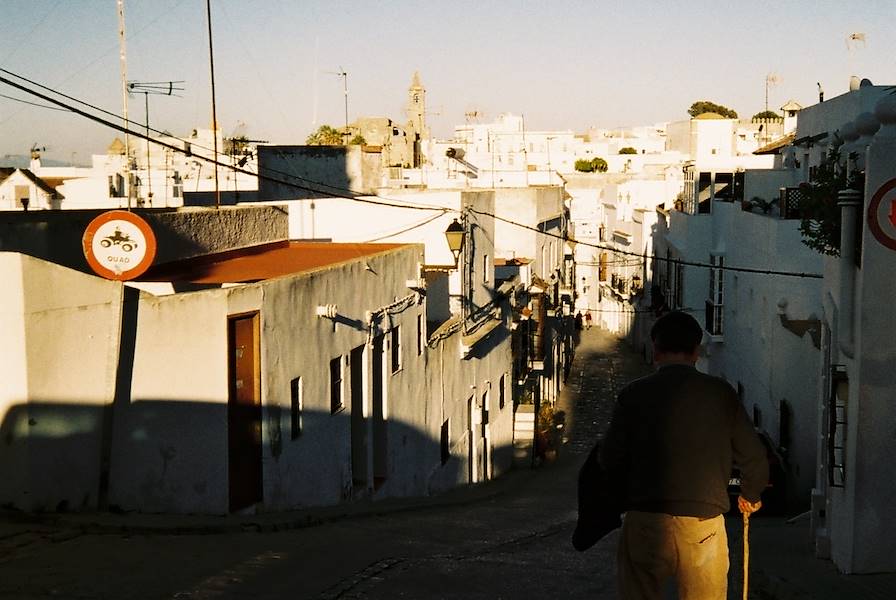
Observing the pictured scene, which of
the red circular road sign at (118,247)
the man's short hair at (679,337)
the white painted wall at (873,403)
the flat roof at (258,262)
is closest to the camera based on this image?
the man's short hair at (679,337)

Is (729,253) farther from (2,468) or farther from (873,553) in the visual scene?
(2,468)

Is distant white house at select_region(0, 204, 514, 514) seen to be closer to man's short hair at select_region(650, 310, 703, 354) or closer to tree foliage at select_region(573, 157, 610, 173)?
man's short hair at select_region(650, 310, 703, 354)

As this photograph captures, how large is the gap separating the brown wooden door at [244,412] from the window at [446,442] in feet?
32.0

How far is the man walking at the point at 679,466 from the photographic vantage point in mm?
4930

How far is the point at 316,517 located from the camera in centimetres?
1248

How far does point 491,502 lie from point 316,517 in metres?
7.66

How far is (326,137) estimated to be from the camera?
8019 centimetres

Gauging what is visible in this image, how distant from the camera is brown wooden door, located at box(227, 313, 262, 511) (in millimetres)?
11648

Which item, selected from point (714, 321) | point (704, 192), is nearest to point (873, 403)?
point (714, 321)

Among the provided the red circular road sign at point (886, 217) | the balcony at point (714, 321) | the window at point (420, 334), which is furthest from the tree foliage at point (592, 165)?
the red circular road sign at point (886, 217)

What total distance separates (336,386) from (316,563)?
236 inches

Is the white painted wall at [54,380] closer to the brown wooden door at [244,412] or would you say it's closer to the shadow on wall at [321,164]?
the brown wooden door at [244,412]

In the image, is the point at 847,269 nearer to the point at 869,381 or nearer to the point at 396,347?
the point at 869,381

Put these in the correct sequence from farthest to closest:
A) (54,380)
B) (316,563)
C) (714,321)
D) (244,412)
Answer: (714,321)
(244,412)
(54,380)
(316,563)
